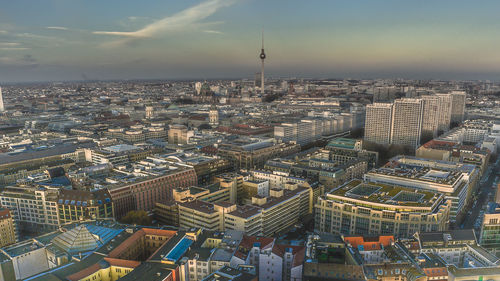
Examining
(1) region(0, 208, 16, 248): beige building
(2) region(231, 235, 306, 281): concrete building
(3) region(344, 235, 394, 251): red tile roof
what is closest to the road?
(3) region(344, 235, 394, 251): red tile roof

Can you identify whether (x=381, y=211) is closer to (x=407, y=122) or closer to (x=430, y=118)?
(x=407, y=122)

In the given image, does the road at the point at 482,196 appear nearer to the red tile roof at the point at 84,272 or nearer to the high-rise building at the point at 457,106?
the red tile roof at the point at 84,272

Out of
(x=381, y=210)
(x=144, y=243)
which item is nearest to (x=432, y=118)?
(x=381, y=210)

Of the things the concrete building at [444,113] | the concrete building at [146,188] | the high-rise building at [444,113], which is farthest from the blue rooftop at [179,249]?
the high-rise building at [444,113]

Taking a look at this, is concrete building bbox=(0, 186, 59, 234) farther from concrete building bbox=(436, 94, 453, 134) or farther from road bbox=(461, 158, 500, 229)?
concrete building bbox=(436, 94, 453, 134)

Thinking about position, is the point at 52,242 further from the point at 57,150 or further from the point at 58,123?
the point at 58,123

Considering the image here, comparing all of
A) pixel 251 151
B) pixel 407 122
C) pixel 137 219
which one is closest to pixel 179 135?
pixel 251 151
